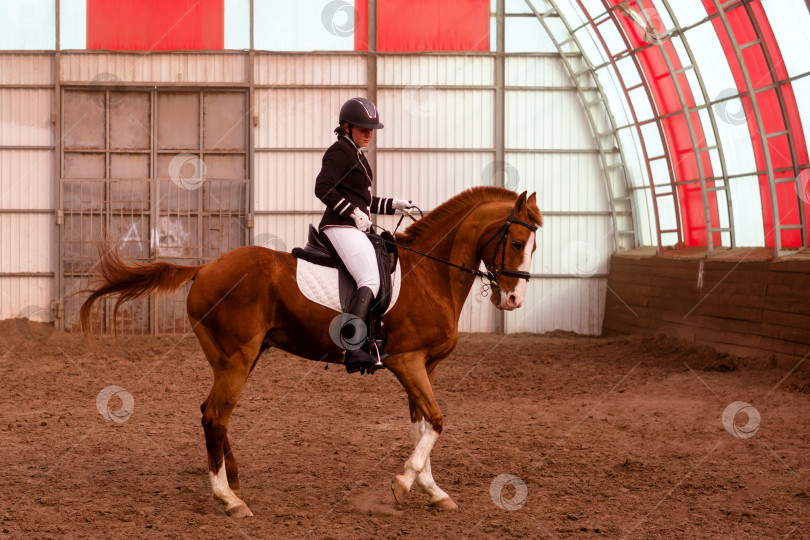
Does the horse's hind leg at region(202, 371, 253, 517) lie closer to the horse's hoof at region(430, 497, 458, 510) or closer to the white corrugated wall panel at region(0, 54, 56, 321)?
the horse's hoof at region(430, 497, 458, 510)

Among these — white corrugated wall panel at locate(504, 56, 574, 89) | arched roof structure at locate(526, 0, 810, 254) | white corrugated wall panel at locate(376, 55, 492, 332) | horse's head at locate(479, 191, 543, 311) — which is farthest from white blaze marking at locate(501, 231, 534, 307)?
white corrugated wall panel at locate(504, 56, 574, 89)

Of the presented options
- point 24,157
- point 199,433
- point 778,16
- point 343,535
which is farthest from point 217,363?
point 24,157

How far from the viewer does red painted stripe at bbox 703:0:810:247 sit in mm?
10125

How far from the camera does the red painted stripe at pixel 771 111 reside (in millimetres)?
10125

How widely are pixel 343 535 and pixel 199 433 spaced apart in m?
3.00

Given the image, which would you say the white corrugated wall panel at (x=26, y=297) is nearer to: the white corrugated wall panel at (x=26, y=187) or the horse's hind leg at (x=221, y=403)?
the white corrugated wall panel at (x=26, y=187)

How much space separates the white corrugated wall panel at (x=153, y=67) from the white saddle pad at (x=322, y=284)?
11407mm

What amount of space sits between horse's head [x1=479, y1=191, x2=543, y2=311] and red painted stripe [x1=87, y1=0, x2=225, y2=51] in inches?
479

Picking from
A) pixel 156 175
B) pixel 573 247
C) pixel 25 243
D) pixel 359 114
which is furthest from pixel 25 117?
pixel 359 114

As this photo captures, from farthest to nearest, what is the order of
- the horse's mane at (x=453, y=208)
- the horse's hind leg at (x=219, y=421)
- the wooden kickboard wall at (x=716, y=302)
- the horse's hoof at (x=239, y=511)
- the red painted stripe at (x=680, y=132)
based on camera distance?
the red painted stripe at (x=680, y=132) < the wooden kickboard wall at (x=716, y=302) < the horse's mane at (x=453, y=208) < the horse's hind leg at (x=219, y=421) < the horse's hoof at (x=239, y=511)

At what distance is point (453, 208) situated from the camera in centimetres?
521

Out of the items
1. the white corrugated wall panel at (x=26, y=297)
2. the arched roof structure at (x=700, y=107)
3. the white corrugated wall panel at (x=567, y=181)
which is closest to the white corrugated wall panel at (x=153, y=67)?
the white corrugated wall panel at (x=26, y=297)

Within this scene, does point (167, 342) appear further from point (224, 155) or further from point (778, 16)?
point (778, 16)

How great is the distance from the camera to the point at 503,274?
15.9ft
